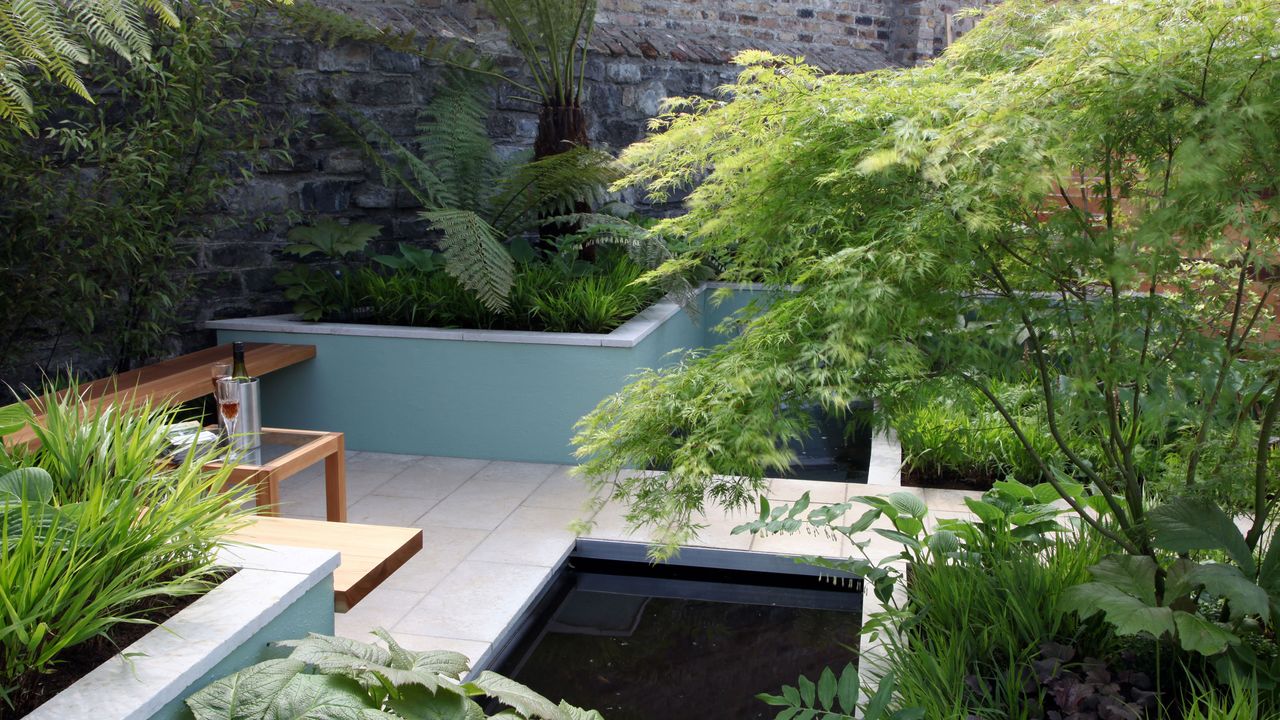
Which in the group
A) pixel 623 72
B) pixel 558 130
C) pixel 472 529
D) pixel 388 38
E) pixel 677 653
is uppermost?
pixel 623 72

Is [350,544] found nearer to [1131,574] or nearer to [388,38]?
[1131,574]

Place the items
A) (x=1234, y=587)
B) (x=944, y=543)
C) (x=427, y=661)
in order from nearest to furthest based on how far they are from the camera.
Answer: (x=427, y=661), (x=1234, y=587), (x=944, y=543)

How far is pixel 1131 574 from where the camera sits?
2.20m

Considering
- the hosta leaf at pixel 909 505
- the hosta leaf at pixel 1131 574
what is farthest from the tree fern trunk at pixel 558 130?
the hosta leaf at pixel 1131 574

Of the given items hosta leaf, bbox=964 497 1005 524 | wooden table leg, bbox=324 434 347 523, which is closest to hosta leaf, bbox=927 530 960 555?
hosta leaf, bbox=964 497 1005 524

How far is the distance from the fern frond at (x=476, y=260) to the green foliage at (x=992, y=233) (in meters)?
2.30

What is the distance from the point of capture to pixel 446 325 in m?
5.00

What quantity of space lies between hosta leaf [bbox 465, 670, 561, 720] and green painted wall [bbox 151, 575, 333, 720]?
1.25ft

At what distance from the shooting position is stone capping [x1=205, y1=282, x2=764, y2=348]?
4.68 meters

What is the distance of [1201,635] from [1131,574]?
246mm

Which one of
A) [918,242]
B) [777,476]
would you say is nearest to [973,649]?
[918,242]

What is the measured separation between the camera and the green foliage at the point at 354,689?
1629 mm

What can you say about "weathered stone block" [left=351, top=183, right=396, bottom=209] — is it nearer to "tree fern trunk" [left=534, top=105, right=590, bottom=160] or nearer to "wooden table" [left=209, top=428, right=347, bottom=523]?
"tree fern trunk" [left=534, top=105, right=590, bottom=160]

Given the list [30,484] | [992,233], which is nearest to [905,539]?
[992,233]
